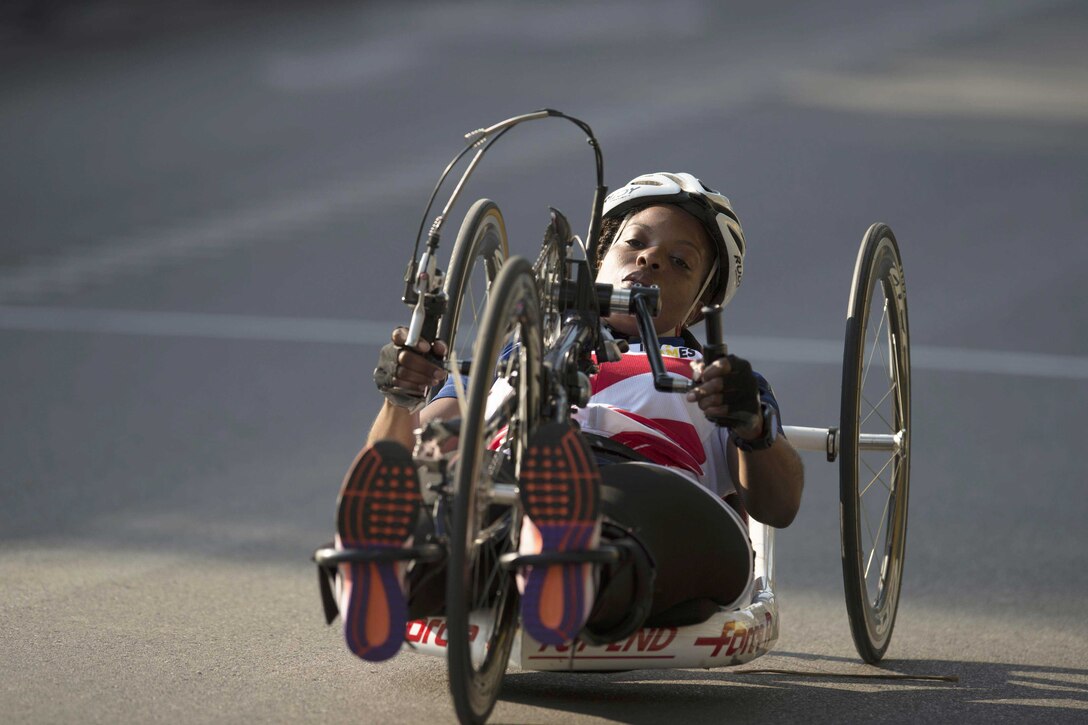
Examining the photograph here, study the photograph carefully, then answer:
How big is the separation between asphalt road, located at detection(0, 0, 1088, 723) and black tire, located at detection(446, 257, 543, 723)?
0.38m

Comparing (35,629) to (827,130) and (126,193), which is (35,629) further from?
(827,130)

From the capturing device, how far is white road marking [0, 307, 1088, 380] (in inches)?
367

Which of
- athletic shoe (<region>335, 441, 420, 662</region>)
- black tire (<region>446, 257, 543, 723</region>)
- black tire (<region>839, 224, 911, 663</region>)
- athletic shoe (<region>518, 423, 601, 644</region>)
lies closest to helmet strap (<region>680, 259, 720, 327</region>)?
black tire (<region>839, 224, 911, 663</region>)

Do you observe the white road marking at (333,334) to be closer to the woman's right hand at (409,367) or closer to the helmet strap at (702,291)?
the helmet strap at (702,291)

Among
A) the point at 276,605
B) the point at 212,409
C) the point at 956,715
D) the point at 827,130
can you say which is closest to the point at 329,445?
the point at 212,409

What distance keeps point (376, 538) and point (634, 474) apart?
0.77m

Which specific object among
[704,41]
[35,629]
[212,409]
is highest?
[704,41]

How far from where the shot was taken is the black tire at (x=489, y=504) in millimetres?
3070

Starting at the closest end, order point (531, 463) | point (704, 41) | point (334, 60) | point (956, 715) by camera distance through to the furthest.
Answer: point (531, 463), point (956, 715), point (334, 60), point (704, 41)

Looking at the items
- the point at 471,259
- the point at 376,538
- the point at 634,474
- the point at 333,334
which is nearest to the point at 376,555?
the point at 376,538

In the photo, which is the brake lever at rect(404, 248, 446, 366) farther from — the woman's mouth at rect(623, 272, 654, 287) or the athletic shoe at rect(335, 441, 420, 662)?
the woman's mouth at rect(623, 272, 654, 287)

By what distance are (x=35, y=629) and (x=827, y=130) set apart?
12.4 meters

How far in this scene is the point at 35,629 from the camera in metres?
4.54

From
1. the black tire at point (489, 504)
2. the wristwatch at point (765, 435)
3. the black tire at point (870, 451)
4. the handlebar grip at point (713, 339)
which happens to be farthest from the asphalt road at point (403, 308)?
the handlebar grip at point (713, 339)
